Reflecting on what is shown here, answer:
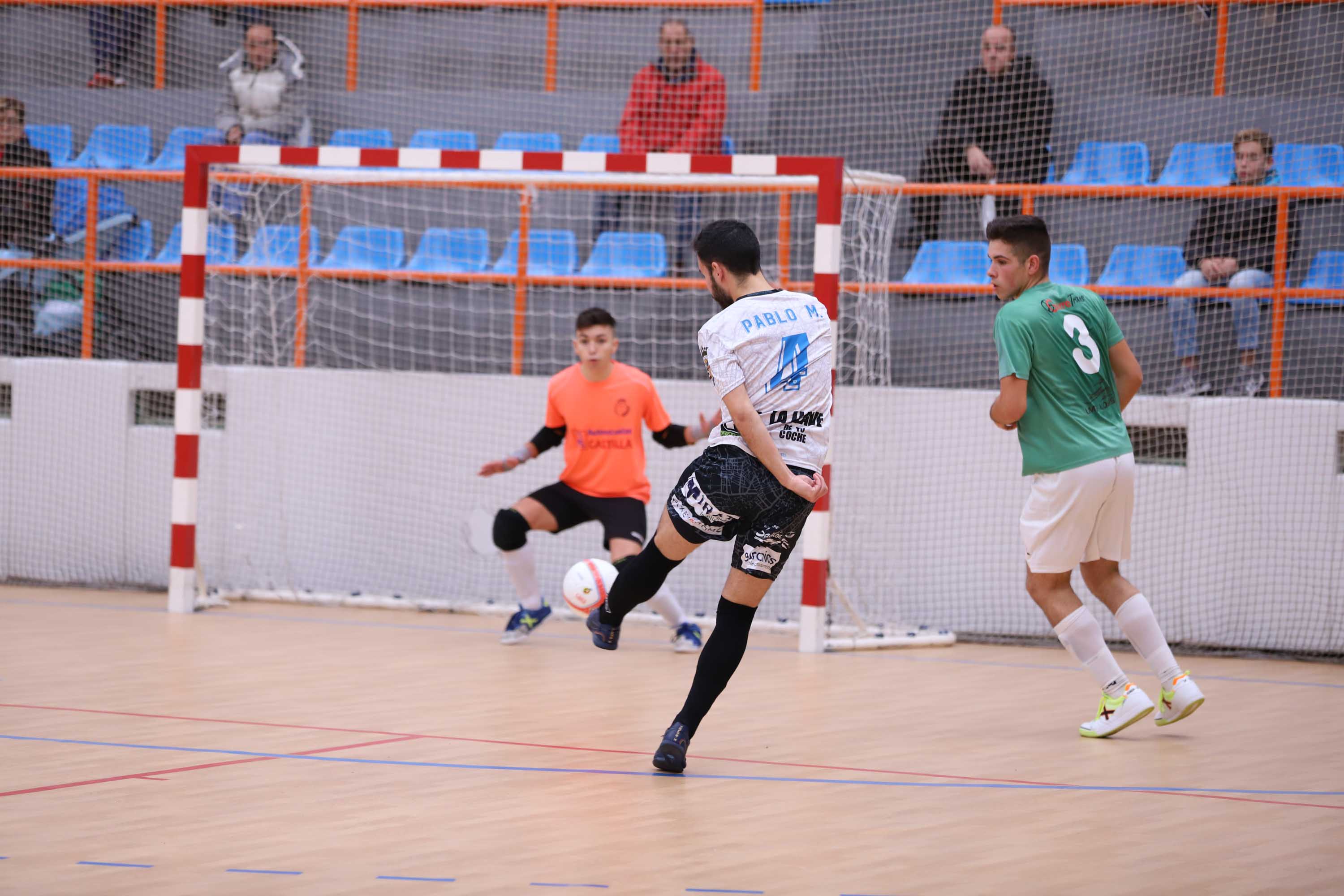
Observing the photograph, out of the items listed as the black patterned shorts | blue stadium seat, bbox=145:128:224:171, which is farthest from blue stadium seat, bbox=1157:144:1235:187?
blue stadium seat, bbox=145:128:224:171

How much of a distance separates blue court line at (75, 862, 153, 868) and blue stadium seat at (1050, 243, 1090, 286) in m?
7.92

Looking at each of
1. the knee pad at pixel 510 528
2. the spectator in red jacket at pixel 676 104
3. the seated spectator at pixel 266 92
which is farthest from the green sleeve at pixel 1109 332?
the seated spectator at pixel 266 92

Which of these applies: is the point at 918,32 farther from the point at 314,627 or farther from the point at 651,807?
the point at 651,807

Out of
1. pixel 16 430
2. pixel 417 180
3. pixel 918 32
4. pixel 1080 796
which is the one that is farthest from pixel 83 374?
pixel 1080 796

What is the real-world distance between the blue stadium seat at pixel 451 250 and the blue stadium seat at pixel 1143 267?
458 cm

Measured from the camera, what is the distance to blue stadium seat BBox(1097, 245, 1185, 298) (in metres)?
9.86

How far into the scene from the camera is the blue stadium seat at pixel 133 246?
448 inches

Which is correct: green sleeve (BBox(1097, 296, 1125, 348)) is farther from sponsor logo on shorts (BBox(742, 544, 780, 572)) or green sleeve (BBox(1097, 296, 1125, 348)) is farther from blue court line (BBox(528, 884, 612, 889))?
blue court line (BBox(528, 884, 612, 889))

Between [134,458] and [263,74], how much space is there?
3.79 m

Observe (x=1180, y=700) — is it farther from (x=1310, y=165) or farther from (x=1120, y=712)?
(x=1310, y=165)

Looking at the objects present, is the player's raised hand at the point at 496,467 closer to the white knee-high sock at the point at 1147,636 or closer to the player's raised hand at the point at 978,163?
the white knee-high sock at the point at 1147,636

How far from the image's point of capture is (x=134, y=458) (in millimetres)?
10094

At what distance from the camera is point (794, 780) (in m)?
4.87

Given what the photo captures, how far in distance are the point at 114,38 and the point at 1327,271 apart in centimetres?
1067
